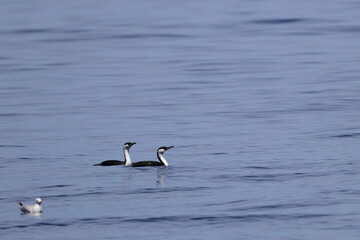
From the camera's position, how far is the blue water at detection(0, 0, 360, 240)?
62.1 ft

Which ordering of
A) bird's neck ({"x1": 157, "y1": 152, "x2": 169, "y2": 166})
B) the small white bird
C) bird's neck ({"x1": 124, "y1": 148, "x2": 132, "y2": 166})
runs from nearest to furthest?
the small white bird → bird's neck ({"x1": 157, "y1": 152, "x2": 169, "y2": 166}) → bird's neck ({"x1": 124, "y1": 148, "x2": 132, "y2": 166})

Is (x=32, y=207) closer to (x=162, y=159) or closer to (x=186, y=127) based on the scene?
(x=162, y=159)

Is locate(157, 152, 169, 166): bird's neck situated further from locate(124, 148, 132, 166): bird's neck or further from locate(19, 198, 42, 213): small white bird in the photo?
locate(19, 198, 42, 213): small white bird

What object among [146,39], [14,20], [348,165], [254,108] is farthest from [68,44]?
[348,165]

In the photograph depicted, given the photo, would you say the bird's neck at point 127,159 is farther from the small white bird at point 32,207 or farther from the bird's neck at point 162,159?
the small white bird at point 32,207

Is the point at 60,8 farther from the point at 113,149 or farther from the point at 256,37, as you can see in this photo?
the point at 113,149

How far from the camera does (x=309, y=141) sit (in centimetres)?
2658

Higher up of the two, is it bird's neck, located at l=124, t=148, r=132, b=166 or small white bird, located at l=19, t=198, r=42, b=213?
bird's neck, located at l=124, t=148, r=132, b=166

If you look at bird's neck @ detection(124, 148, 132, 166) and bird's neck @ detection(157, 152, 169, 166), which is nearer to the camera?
bird's neck @ detection(157, 152, 169, 166)

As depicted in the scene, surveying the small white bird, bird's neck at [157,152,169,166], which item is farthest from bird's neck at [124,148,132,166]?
the small white bird

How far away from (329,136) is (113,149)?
15.1ft

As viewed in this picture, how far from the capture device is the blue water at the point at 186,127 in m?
18.9

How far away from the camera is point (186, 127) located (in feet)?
97.8

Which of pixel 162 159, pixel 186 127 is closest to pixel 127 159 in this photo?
pixel 162 159
